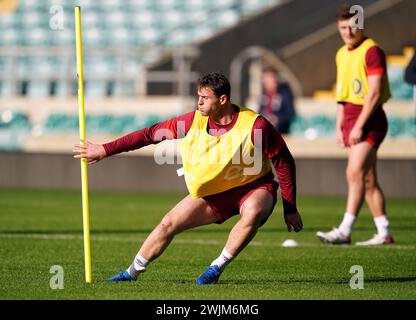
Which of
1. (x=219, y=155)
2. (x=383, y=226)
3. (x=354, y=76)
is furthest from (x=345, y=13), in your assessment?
(x=219, y=155)

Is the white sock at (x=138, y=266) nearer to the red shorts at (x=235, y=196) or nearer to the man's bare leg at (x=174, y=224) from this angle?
the man's bare leg at (x=174, y=224)

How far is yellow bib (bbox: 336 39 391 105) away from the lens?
12.7 m

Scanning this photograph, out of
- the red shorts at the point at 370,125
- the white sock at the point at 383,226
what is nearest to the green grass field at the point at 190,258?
the white sock at the point at 383,226

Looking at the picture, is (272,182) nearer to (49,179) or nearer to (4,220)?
(4,220)

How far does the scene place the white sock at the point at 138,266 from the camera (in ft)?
29.8

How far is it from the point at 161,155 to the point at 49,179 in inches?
98.0

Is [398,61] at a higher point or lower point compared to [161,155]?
higher

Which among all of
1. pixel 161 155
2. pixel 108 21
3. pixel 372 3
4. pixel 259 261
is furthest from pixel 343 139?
pixel 108 21

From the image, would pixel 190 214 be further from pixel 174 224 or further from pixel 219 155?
pixel 219 155

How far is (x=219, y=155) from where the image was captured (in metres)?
8.95

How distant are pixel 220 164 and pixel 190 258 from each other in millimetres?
2540

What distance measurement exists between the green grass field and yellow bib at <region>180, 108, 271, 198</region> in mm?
808

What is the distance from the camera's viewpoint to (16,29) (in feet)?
102

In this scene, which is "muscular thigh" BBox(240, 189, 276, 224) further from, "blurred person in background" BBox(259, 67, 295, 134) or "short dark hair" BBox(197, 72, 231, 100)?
"blurred person in background" BBox(259, 67, 295, 134)
